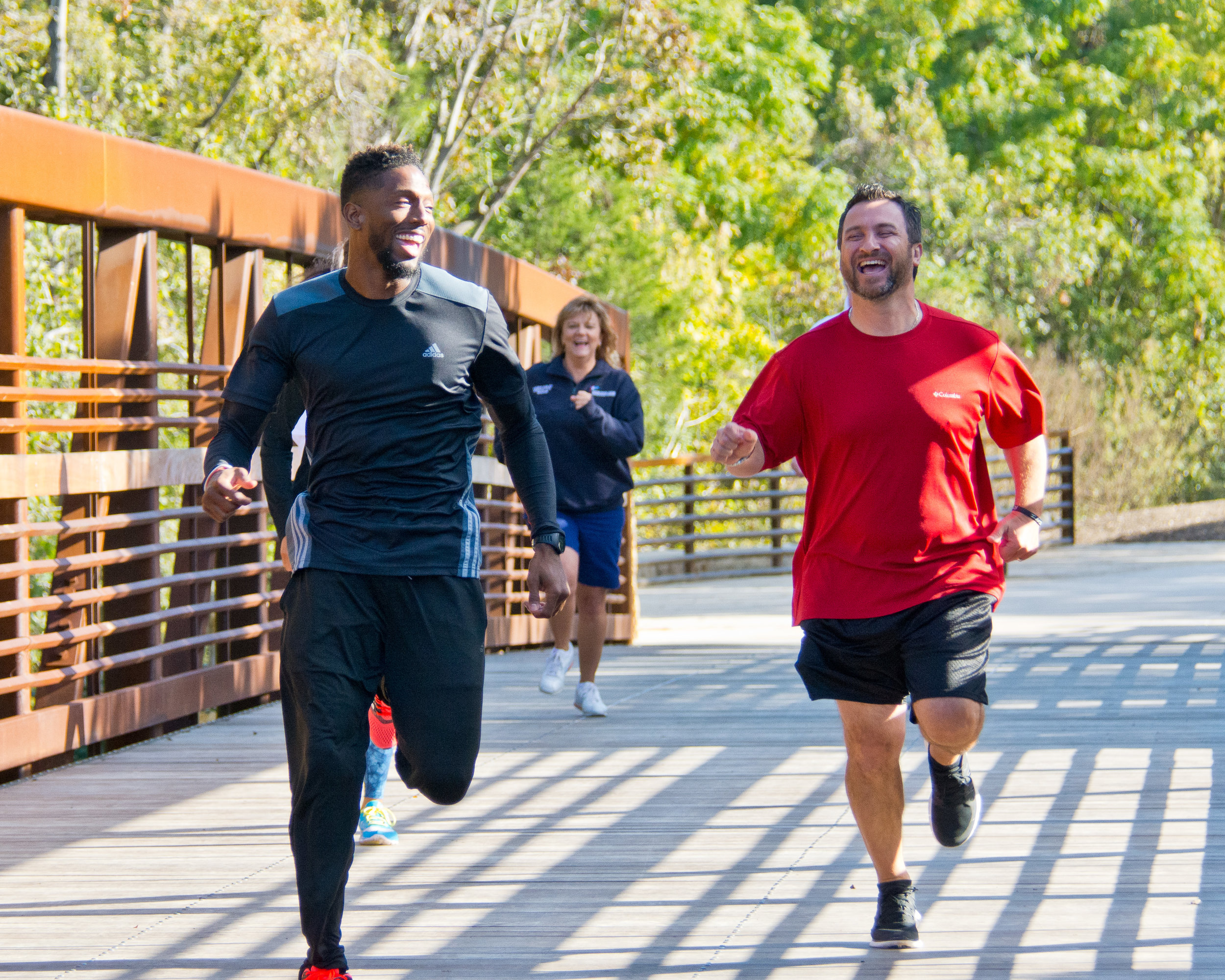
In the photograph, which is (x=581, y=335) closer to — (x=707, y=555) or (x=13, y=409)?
(x=13, y=409)

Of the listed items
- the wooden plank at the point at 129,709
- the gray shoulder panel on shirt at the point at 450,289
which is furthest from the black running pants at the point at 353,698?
the wooden plank at the point at 129,709

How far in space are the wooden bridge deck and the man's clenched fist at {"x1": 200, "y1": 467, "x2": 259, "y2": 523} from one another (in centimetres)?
114

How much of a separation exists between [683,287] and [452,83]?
6.68 meters

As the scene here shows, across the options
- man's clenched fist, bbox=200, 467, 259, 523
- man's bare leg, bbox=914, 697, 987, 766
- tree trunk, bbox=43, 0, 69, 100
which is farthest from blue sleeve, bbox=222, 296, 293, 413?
tree trunk, bbox=43, 0, 69, 100

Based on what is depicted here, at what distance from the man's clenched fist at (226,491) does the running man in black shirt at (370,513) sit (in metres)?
0.10

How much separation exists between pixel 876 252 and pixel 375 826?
2348mm

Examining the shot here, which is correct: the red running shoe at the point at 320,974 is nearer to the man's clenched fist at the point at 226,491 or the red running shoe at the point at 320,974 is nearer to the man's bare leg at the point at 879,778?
the man's clenched fist at the point at 226,491

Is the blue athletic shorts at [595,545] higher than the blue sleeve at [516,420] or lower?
lower

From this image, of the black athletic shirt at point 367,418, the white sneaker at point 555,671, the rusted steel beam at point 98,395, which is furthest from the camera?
the white sneaker at point 555,671

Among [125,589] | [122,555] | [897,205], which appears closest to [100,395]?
[122,555]

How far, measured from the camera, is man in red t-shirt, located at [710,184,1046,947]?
3.80 metres

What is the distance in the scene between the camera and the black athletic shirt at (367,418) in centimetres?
349

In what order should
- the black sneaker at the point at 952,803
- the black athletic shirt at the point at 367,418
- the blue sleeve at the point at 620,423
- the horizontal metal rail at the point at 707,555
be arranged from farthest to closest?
the horizontal metal rail at the point at 707,555
the blue sleeve at the point at 620,423
the black sneaker at the point at 952,803
the black athletic shirt at the point at 367,418

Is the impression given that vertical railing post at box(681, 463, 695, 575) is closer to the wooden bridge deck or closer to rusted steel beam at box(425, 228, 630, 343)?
rusted steel beam at box(425, 228, 630, 343)
